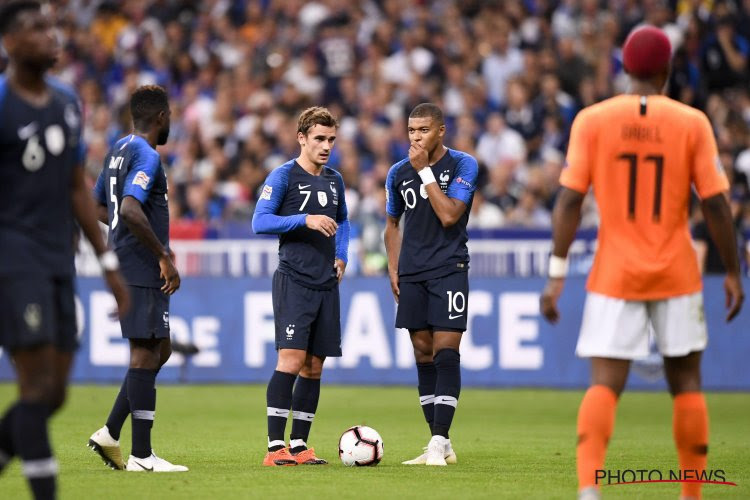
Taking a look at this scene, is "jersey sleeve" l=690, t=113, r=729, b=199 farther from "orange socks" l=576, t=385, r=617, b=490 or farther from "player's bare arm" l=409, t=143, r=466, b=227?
"player's bare arm" l=409, t=143, r=466, b=227

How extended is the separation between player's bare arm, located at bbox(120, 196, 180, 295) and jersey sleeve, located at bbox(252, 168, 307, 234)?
0.93 metres

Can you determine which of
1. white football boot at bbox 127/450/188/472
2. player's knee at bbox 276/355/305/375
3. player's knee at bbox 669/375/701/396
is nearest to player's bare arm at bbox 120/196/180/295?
player's knee at bbox 276/355/305/375

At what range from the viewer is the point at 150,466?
8.95 m

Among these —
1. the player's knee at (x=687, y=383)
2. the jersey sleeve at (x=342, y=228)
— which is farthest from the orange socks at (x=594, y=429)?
Result: the jersey sleeve at (x=342, y=228)

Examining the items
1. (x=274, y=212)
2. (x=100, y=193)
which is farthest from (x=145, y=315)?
(x=274, y=212)

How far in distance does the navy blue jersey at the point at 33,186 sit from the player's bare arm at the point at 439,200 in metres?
4.01

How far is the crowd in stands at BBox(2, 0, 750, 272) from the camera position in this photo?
19.7 metres

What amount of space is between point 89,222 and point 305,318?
128 inches

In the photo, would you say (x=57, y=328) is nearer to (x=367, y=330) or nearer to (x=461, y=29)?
(x=367, y=330)

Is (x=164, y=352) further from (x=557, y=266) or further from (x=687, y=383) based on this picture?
(x=687, y=383)

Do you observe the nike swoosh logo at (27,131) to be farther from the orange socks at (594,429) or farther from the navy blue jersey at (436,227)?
the navy blue jersey at (436,227)

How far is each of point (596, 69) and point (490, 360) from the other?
20.5 ft

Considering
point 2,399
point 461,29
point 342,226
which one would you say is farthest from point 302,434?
point 461,29

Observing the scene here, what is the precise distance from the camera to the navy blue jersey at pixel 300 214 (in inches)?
380
